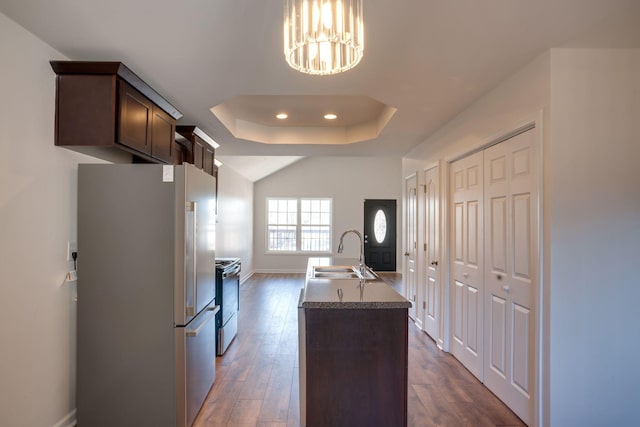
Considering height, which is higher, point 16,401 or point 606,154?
point 606,154

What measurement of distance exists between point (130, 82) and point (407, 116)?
239 cm

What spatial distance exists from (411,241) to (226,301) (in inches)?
105

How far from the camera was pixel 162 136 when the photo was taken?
2.82m

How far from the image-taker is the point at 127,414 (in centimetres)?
214

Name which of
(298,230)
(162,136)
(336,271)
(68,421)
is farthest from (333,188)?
(68,421)

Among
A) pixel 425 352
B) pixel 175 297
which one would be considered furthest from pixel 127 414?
pixel 425 352

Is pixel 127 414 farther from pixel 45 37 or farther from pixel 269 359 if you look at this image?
pixel 45 37

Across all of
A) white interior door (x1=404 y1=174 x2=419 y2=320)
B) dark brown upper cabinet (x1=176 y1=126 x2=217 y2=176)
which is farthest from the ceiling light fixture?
white interior door (x1=404 y1=174 x2=419 y2=320)

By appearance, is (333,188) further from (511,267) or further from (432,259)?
(511,267)

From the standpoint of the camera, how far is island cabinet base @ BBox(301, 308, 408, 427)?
6.66 ft

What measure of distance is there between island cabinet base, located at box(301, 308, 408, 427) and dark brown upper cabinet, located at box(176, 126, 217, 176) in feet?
7.82

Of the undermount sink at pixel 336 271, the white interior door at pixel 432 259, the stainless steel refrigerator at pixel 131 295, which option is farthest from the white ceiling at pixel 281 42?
the undermount sink at pixel 336 271

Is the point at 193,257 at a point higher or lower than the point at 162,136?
lower

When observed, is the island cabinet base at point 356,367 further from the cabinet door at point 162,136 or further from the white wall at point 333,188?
the white wall at point 333,188
